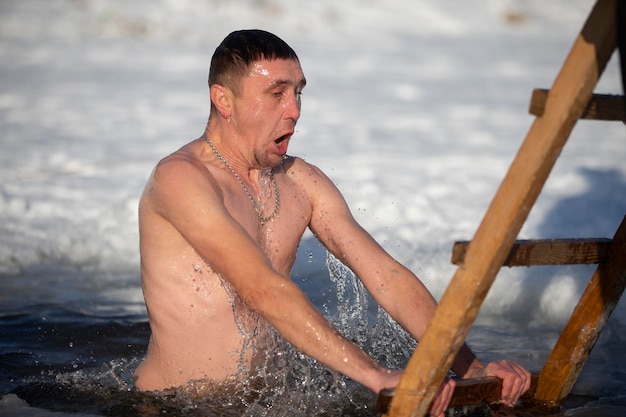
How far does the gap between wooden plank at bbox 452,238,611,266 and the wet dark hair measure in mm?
1029

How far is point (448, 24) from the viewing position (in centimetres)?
998

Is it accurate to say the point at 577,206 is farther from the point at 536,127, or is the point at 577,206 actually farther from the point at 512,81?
the point at 536,127

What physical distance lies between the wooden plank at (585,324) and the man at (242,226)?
0.60 ft

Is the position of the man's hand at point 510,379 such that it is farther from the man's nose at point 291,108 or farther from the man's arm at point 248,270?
the man's nose at point 291,108

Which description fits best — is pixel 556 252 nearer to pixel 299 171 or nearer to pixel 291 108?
pixel 291 108

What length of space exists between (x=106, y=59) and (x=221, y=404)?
6.82m

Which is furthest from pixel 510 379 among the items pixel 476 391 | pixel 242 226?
pixel 242 226

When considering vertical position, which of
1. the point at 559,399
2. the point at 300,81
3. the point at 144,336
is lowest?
the point at 144,336

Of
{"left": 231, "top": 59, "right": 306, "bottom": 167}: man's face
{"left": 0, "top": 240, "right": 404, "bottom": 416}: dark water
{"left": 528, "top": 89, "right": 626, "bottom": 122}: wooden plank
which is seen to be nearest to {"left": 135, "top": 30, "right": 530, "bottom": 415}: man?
{"left": 231, "top": 59, "right": 306, "bottom": 167}: man's face

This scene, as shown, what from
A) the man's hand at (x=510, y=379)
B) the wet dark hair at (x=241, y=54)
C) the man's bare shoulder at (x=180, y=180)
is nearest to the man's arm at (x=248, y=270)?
the man's bare shoulder at (x=180, y=180)

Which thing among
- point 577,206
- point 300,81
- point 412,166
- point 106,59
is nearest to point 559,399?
point 300,81

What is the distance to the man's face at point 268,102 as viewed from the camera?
3025 millimetres

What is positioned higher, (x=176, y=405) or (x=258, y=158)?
(x=258, y=158)

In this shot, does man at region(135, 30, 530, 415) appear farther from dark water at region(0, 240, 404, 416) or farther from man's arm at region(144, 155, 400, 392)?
dark water at region(0, 240, 404, 416)
